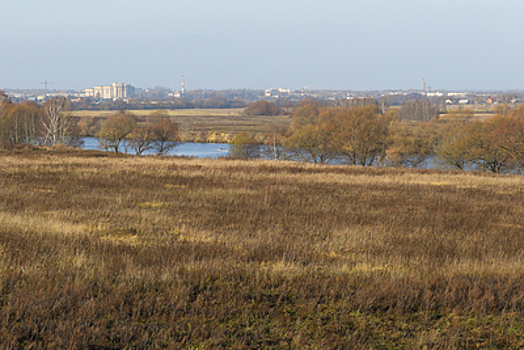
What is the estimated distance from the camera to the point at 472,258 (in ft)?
31.6

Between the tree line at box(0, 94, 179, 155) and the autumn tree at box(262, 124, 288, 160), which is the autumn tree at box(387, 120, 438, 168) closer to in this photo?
the autumn tree at box(262, 124, 288, 160)

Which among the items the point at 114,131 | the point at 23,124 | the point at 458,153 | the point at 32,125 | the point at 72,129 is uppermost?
the point at 23,124

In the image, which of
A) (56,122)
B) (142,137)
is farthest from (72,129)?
(142,137)

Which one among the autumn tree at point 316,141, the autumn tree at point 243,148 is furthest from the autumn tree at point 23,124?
the autumn tree at point 316,141

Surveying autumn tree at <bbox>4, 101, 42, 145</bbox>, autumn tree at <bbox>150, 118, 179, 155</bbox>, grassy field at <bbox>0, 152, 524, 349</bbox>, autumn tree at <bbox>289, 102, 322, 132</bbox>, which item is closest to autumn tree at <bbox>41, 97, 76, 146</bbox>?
autumn tree at <bbox>4, 101, 42, 145</bbox>

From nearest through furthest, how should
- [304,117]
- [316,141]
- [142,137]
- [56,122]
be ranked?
[316,141] < [56,122] < [142,137] < [304,117]

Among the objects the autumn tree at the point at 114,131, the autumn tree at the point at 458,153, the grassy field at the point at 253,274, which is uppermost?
the autumn tree at the point at 114,131

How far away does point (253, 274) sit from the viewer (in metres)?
7.35

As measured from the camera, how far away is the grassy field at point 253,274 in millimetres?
5387

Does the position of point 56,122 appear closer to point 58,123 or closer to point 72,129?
point 58,123

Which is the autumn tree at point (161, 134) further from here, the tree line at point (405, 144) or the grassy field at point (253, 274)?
the grassy field at point (253, 274)

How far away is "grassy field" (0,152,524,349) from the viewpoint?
5.39 m

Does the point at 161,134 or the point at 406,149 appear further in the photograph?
the point at 161,134

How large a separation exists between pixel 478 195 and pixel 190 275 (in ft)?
57.3
